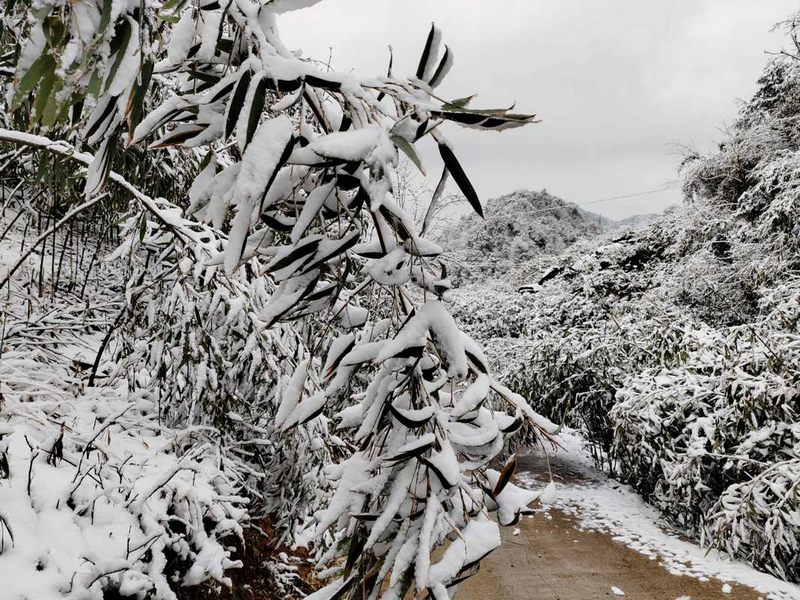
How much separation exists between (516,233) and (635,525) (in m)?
16.5

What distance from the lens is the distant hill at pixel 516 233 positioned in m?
20.9

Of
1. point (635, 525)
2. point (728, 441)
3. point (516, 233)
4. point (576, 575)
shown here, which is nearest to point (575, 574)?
point (576, 575)

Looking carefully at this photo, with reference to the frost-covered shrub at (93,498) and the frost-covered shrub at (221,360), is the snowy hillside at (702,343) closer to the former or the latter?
the frost-covered shrub at (221,360)

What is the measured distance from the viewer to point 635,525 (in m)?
6.13

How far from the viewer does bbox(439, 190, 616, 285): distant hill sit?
2086 centimetres

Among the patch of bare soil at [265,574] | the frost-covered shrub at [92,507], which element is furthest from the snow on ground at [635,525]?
the frost-covered shrub at [92,507]

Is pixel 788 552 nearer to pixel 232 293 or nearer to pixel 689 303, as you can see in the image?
pixel 232 293

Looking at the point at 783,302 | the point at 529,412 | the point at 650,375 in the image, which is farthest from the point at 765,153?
the point at 529,412

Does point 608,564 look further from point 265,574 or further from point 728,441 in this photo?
point 265,574

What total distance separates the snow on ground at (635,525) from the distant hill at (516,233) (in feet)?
39.3

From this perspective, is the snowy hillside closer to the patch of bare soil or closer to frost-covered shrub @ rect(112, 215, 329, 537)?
the patch of bare soil

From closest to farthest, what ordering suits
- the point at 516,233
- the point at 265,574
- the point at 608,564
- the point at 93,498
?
the point at 93,498, the point at 265,574, the point at 608,564, the point at 516,233

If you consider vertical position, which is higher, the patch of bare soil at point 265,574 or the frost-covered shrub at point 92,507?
the frost-covered shrub at point 92,507

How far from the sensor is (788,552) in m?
4.22
